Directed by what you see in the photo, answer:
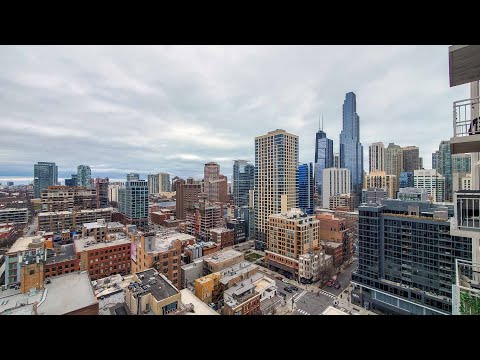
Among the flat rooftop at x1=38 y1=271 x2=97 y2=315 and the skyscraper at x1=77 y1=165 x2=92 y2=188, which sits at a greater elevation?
the skyscraper at x1=77 y1=165 x2=92 y2=188

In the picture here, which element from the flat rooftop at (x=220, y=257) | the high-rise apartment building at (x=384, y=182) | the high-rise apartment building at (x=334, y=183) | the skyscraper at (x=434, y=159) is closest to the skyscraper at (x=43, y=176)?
the flat rooftop at (x=220, y=257)

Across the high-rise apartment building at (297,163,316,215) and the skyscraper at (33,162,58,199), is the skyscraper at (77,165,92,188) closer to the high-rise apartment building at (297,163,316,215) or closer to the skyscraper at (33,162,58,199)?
the skyscraper at (33,162,58,199)

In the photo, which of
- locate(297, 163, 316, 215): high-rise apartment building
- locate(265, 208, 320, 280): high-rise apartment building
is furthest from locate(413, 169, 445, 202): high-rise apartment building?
locate(265, 208, 320, 280): high-rise apartment building

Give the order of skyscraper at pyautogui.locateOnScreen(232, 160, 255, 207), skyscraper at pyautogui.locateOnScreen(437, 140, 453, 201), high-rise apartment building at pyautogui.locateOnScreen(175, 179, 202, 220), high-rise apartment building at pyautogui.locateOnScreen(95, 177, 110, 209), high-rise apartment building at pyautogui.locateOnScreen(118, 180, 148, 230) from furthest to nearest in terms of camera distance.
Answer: skyscraper at pyautogui.locateOnScreen(232, 160, 255, 207) → high-rise apartment building at pyautogui.locateOnScreen(95, 177, 110, 209) → high-rise apartment building at pyautogui.locateOnScreen(175, 179, 202, 220) → skyscraper at pyautogui.locateOnScreen(437, 140, 453, 201) → high-rise apartment building at pyautogui.locateOnScreen(118, 180, 148, 230)

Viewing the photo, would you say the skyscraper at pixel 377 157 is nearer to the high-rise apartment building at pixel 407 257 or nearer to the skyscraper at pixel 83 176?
the high-rise apartment building at pixel 407 257
